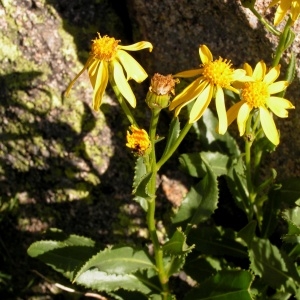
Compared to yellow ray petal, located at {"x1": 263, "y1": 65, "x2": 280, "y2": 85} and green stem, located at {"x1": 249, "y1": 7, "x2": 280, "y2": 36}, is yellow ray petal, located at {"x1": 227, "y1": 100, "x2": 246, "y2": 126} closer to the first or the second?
yellow ray petal, located at {"x1": 263, "y1": 65, "x2": 280, "y2": 85}

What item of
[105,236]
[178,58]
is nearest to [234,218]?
[105,236]

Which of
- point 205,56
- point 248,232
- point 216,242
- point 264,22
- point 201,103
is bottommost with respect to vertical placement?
point 216,242

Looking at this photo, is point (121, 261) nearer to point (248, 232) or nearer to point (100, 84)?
point (248, 232)

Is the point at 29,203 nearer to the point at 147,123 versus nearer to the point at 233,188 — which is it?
the point at 147,123

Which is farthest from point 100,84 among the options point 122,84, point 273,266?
point 273,266

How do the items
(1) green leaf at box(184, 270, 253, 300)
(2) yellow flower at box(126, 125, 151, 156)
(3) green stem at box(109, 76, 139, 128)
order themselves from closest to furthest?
(2) yellow flower at box(126, 125, 151, 156) < (3) green stem at box(109, 76, 139, 128) < (1) green leaf at box(184, 270, 253, 300)

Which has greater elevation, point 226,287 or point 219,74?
point 219,74

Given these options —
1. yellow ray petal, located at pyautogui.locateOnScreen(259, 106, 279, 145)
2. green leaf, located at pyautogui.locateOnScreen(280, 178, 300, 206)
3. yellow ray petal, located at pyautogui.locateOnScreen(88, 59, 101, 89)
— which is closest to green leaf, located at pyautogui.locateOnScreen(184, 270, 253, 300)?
green leaf, located at pyautogui.locateOnScreen(280, 178, 300, 206)

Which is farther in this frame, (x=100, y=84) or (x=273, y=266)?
(x=273, y=266)
